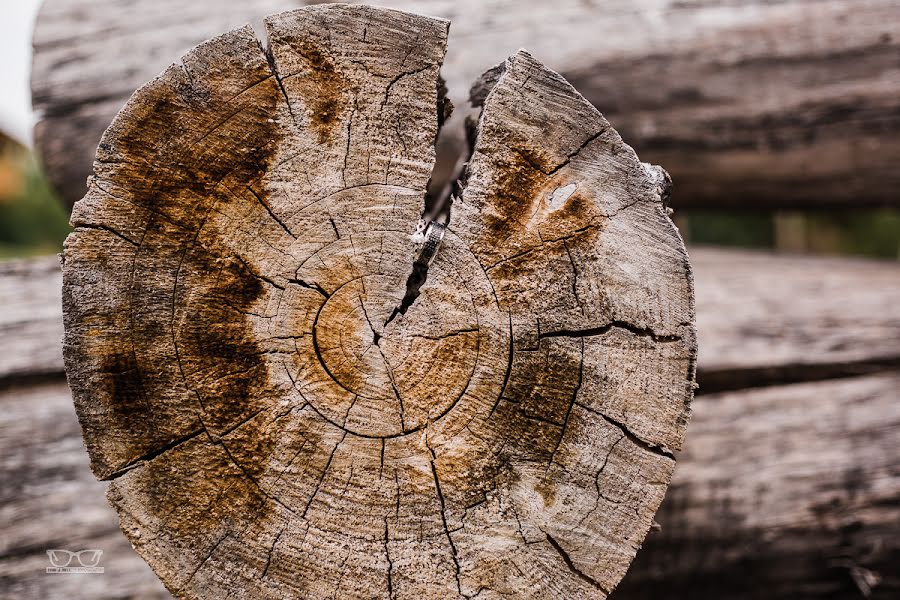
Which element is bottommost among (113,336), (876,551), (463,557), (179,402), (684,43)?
(876,551)

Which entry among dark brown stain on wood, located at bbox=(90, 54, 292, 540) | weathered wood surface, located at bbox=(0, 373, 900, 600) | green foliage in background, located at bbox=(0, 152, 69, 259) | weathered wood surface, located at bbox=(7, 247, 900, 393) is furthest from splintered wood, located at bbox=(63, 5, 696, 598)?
green foliage in background, located at bbox=(0, 152, 69, 259)

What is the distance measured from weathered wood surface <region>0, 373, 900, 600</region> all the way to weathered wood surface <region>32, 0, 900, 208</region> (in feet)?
2.84

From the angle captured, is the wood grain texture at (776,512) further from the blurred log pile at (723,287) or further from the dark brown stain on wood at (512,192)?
the dark brown stain on wood at (512,192)

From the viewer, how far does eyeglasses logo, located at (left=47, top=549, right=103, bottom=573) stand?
1.68 metres

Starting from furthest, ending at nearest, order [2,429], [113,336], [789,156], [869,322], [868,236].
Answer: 1. [868,236]
2. [789,156]
3. [869,322]
4. [2,429]
5. [113,336]

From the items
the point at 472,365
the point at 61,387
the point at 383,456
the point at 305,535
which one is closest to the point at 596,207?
the point at 472,365

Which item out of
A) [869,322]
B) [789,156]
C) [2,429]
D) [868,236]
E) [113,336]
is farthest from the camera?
[868,236]

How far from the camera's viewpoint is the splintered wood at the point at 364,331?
1.03 meters

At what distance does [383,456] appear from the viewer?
3.44ft

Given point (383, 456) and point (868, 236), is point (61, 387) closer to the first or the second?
point (383, 456)

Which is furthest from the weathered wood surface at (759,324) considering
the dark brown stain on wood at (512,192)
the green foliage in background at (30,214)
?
the green foliage in background at (30,214)

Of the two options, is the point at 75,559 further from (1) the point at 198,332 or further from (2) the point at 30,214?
(2) the point at 30,214

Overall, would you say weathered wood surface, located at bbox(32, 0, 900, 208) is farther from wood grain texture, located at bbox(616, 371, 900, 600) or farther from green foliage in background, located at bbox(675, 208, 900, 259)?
green foliage in background, located at bbox(675, 208, 900, 259)

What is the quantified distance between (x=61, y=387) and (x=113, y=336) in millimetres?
1048
